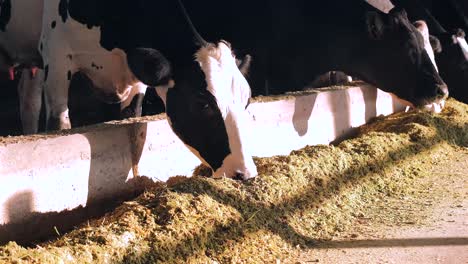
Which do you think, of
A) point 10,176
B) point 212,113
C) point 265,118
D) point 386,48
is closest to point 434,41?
point 386,48

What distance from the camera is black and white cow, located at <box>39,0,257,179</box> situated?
3936mm

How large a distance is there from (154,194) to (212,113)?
0.71 m

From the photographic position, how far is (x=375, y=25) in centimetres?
652

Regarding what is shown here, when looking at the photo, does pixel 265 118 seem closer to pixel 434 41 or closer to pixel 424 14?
pixel 434 41

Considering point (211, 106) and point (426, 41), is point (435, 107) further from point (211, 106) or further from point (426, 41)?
point (211, 106)

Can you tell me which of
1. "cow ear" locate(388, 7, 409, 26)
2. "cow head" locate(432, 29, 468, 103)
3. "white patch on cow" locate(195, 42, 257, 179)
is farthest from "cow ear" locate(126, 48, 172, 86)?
"cow head" locate(432, 29, 468, 103)

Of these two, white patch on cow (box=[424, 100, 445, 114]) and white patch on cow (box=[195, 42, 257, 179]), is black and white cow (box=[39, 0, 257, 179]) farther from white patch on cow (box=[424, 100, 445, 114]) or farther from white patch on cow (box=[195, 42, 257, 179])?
white patch on cow (box=[424, 100, 445, 114])

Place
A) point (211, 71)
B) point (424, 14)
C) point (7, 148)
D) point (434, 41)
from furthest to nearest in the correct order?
point (424, 14), point (434, 41), point (211, 71), point (7, 148)

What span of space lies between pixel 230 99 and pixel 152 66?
19.9 inches

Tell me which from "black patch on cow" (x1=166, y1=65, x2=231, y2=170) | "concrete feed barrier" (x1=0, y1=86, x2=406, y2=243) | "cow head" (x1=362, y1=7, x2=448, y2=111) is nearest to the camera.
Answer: "concrete feed barrier" (x1=0, y1=86, x2=406, y2=243)

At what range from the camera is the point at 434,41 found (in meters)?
7.34

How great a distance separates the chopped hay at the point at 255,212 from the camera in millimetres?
2867

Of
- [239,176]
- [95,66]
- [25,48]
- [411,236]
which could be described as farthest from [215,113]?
[25,48]

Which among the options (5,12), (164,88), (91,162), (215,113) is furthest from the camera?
(5,12)
